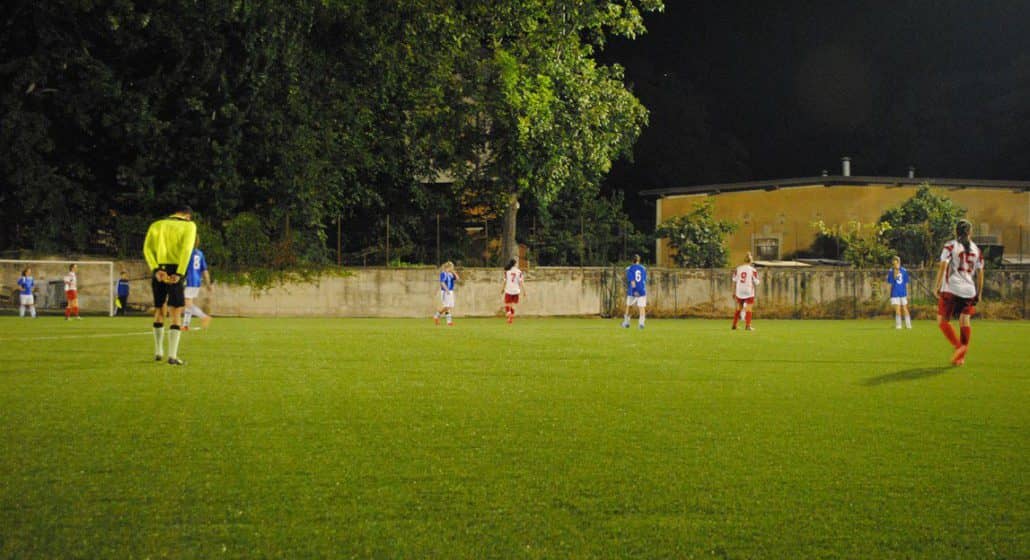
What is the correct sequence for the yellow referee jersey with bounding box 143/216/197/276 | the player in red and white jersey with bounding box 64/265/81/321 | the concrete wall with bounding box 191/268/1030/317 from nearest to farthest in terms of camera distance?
1. the yellow referee jersey with bounding box 143/216/197/276
2. the player in red and white jersey with bounding box 64/265/81/321
3. the concrete wall with bounding box 191/268/1030/317

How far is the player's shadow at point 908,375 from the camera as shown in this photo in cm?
1282

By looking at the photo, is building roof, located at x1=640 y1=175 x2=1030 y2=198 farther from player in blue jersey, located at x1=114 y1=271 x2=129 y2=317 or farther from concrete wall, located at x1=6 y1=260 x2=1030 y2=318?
player in blue jersey, located at x1=114 y1=271 x2=129 y2=317

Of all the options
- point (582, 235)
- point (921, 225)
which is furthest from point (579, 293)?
point (921, 225)

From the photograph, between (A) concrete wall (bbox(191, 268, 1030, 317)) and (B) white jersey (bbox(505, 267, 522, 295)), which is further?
(A) concrete wall (bbox(191, 268, 1030, 317))

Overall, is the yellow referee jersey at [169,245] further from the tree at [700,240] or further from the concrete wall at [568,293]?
the tree at [700,240]

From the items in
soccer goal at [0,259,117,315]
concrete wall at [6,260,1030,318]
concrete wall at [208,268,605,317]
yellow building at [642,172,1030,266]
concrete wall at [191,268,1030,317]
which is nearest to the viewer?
soccer goal at [0,259,117,315]

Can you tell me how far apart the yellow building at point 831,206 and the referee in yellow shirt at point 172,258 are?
36.9 m

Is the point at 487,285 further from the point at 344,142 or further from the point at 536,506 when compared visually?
the point at 536,506

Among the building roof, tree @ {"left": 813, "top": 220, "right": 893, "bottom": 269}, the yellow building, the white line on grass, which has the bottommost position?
the white line on grass

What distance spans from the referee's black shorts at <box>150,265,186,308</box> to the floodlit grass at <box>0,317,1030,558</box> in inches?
38.1

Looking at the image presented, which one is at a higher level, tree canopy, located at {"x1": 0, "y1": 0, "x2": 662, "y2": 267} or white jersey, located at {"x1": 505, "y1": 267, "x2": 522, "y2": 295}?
tree canopy, located at {"x1": 0, "y1": 0, "x2": 662, "y2": 267}

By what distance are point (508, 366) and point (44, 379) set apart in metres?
6.23

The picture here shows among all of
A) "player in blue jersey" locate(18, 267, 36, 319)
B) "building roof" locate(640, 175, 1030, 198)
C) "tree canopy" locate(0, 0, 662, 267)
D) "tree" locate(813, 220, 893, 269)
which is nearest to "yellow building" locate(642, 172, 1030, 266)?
"building roof" locate(640, 175, 1030, 198)

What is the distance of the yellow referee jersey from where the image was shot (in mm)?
14266
